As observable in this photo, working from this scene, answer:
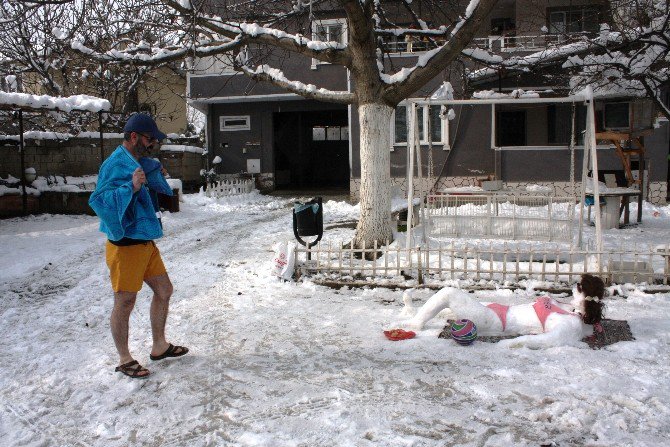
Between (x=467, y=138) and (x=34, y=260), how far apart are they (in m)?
13.7

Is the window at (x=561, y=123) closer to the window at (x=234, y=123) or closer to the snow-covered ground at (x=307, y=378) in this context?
the window at (x=234, y=123)

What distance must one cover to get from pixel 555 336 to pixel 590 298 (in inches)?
19.5

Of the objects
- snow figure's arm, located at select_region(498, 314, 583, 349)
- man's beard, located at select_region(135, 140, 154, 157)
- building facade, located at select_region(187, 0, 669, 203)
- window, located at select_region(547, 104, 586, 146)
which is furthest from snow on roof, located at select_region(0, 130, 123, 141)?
snow figure's arm, located at select_region(498, 314, 583, 349)

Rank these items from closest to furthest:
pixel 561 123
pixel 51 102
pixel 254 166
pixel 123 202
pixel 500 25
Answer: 1. pixel 123 202
2. pixel 51 102
3. pixel 561 123
4. pixel 500 25
5. pixel 254 166

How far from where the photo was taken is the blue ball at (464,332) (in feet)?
16.6

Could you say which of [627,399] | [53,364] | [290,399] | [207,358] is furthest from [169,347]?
[627,399]

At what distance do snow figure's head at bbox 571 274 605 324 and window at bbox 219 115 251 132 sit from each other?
18659 millimetres

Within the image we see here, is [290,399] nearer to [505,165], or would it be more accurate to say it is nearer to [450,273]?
[450,273]

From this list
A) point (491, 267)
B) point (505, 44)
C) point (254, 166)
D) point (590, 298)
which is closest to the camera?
point (590, 298)

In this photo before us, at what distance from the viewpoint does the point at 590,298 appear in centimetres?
512

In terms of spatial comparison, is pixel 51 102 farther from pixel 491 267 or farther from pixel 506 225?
pixel 491 267

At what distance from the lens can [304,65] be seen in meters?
20.3

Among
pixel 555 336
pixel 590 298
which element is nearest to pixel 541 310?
pixel 555 336

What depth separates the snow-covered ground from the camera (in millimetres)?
3609
